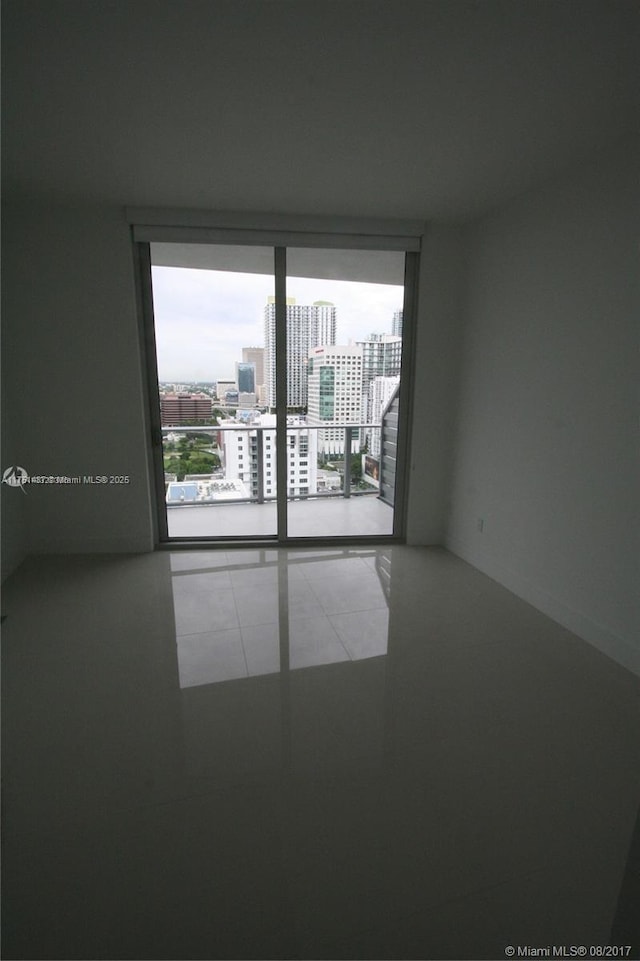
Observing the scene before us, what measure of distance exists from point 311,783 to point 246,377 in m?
3.08

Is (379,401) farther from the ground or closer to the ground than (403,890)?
farther from the ground

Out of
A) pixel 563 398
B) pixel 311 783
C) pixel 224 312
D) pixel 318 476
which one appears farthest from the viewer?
pixel 318 476

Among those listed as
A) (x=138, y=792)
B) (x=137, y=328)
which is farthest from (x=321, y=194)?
(x=138, y=792)

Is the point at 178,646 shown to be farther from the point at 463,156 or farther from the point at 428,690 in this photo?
the point at 463,156

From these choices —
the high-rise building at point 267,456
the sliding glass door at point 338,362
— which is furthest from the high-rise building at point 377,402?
the high-rise building at point 267,456

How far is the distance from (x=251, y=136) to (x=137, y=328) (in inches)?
69.6

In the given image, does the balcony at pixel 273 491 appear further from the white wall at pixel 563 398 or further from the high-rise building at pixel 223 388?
the white wall at pixel 563 398

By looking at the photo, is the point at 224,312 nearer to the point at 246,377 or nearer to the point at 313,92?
the point at 246,377

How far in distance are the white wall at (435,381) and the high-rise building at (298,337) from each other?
770 mm

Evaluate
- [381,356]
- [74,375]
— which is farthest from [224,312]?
[381,356]

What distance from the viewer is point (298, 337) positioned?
12.0 feet

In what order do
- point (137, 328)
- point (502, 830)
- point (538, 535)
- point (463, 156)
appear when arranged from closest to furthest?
point (502, 830) → point (463, 156) → point (538, 535) → point (137, 328)

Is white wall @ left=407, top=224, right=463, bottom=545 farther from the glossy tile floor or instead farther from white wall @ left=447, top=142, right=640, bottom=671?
the glossy tile floor

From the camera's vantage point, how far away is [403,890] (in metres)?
1.22
